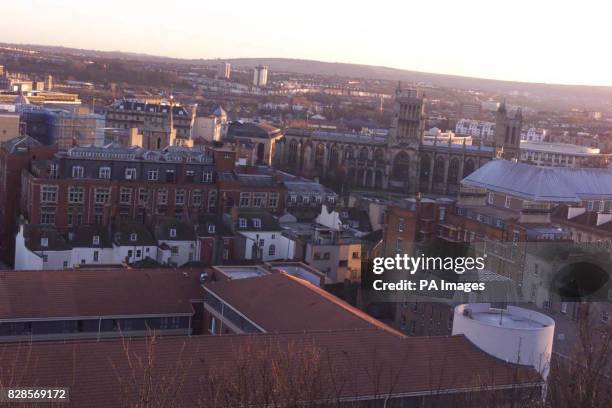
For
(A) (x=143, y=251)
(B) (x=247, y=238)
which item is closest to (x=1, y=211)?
(A) (x=143, y=251)

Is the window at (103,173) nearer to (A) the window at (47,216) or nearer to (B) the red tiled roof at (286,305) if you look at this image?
(A) the window at (47,216)

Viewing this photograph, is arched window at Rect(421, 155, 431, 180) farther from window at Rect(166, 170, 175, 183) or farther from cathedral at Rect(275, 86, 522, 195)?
window at Rect(166, 170, 175, 183)

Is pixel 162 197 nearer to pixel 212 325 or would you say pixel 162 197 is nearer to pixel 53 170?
pixel 53 170

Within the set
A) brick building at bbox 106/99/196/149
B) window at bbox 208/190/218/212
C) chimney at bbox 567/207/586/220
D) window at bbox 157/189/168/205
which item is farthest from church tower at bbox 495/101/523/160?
window at bbox 157/189/168/205

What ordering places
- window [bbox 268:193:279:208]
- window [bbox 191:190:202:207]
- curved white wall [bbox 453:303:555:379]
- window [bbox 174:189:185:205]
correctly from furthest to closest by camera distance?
1. window [bbox 268:193:279:208]
2. window [bbox 191:190:202:207]
3. window [bbox 174:189:185:205]
4. curved white wall [bbox 453:303:555:379]

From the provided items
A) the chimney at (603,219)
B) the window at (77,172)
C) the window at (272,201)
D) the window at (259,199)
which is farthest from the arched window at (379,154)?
the window at (77,172)

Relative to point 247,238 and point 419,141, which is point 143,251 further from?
point 419,141

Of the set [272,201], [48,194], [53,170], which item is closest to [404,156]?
[272,201]
